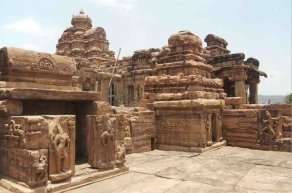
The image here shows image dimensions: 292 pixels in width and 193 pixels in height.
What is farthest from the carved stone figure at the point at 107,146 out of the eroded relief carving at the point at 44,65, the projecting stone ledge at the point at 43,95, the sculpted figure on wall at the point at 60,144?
the eroded relief carving at the point at 44,65

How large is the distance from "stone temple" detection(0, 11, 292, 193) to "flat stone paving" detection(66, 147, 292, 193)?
50cm

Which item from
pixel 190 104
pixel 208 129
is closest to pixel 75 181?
pixel 190 104

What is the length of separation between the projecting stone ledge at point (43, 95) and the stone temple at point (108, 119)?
0.05ft

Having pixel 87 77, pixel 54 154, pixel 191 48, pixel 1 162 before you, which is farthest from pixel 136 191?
pixel 87 77

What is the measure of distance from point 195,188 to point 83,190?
1910 millimetres

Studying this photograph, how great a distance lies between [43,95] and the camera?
16.3 feet

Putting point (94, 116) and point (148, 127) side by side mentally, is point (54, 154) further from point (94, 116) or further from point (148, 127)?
point (148, 127)

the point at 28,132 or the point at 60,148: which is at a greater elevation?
the point at 28,132

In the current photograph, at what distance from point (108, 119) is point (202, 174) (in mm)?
2264

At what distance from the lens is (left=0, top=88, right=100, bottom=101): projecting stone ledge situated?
15.1ft

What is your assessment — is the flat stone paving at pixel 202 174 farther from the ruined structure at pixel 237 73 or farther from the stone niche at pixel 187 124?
the ruined structure at pixel 237 73

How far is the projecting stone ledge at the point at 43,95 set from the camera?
4.62m

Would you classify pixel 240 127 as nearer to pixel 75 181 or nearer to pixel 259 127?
pixel 259 127

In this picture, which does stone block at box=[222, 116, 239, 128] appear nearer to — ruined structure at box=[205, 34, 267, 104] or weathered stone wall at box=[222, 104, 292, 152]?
weathered stone wall at box=[222, 104, 292, 152]
